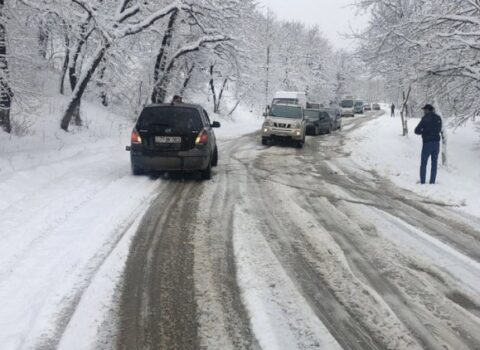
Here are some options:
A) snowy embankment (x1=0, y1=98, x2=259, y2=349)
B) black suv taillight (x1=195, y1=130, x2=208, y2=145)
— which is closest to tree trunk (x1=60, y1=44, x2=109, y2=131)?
snowy embankment (x1=0, y1=98, x2=259, y2=349)

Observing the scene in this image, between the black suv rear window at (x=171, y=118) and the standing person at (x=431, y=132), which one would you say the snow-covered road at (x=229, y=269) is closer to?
the black suv rear window at (x=171, y=118)

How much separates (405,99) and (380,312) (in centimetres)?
2424

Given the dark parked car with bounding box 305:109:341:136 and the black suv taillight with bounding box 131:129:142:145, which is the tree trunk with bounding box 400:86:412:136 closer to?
the dark parked car with bounding box 305:109:341:136

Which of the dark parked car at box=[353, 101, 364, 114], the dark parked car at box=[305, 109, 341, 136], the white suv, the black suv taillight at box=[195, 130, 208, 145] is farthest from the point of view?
the dark parked car at box=[353, 101, 364, 114]

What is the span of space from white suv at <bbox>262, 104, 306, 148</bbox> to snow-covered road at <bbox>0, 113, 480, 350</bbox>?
436 inches

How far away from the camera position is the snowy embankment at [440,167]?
984 cm

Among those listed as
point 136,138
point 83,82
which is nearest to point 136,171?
point 136,138

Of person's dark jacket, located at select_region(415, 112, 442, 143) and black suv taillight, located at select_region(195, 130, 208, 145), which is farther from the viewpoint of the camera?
person's dark jacket, located at select_region(415, 112, 442, 143)

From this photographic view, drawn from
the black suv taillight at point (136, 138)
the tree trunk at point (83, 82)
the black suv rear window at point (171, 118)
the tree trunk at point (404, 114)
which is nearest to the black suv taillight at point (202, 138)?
the black suv rear window at point (171, 118)

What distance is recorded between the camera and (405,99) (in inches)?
1035

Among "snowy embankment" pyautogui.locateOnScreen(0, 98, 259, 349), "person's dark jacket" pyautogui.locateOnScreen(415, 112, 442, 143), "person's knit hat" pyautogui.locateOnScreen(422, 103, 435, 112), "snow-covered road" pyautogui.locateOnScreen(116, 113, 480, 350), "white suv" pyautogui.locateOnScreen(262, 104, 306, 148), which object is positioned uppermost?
"person's knit hat" pyautogui.locateOnScreen(422, 103, 435, 112)

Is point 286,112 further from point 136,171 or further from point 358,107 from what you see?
point 358,107

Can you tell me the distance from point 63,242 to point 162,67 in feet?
73.2

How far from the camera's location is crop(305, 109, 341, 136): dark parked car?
2783 cm
